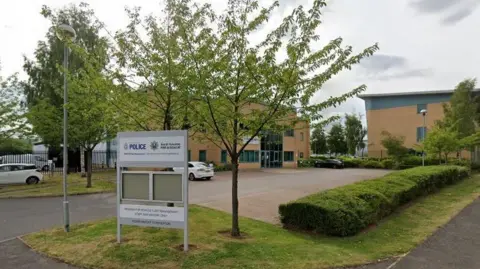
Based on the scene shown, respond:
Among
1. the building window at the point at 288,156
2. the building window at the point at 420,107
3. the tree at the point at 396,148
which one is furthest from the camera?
the building window at the point at 420,107

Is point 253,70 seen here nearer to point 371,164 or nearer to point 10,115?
point 10,115

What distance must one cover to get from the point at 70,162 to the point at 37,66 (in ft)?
32.5

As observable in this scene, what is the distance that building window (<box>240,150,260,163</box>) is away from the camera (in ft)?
134

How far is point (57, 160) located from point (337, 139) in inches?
1935

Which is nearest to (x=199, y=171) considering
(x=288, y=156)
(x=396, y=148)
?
(x=288, y=156)

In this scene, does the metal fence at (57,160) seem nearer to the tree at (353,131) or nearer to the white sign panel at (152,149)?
the white sign panel at (152,149)

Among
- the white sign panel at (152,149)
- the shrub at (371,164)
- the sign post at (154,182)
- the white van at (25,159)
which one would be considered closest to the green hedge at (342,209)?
the sign post at (154,182)

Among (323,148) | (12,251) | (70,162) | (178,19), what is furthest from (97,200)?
(323,148)

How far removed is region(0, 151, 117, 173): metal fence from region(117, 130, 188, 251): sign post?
941 inches

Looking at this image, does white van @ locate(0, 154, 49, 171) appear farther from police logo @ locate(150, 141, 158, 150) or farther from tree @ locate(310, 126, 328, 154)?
tree @ locate(310, 126, 328, 154)

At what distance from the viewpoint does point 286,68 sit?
6582 mm

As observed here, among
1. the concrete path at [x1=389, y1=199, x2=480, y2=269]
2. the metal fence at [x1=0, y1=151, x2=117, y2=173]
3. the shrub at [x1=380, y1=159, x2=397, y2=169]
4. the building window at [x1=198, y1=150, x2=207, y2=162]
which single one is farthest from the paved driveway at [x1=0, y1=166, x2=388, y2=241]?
the shrub at [x1=380, y1=159, x2=397, y2=169]

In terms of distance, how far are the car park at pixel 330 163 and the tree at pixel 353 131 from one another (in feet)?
59.4

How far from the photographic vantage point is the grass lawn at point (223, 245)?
5729 millimetres
